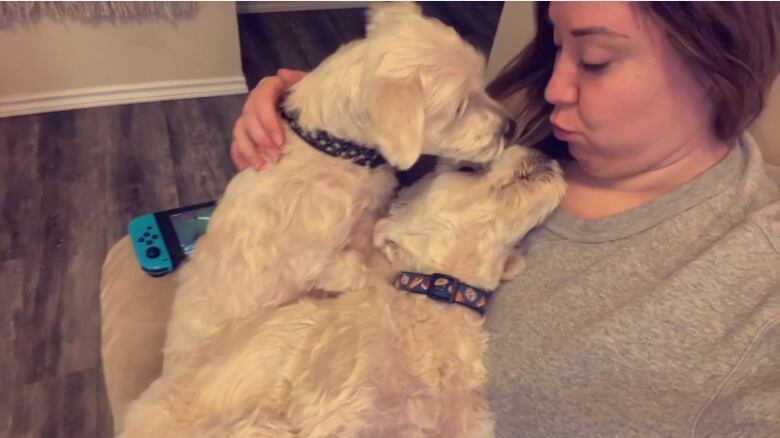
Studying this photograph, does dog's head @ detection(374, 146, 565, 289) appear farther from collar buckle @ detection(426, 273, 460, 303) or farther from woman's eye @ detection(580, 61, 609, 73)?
woman's eye @ detection(580, 61, 609, 73)

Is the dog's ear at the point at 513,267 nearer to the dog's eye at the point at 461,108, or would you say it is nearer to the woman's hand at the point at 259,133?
the dog's eye at the point at 461,108

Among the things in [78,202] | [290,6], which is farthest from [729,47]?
[290,6]

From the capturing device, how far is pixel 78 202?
92.7 inches

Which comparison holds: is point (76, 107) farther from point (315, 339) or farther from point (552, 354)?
point (552, 354)

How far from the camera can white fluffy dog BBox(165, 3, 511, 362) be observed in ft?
3.70

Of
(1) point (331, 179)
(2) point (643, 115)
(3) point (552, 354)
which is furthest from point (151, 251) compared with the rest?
(2) point (643, 115)

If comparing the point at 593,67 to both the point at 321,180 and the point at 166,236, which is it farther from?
the point at 166,236

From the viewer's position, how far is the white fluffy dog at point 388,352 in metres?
0.94

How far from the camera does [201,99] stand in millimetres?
2895

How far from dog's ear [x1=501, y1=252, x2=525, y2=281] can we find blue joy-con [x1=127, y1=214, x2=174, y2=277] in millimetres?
735

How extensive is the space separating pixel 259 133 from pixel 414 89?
330mm

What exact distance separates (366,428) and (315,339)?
0.17 metres

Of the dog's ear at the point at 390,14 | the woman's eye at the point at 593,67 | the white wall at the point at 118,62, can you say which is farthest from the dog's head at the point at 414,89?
the white wall at the point at 118,62

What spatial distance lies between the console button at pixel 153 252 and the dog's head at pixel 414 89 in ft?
1.65
